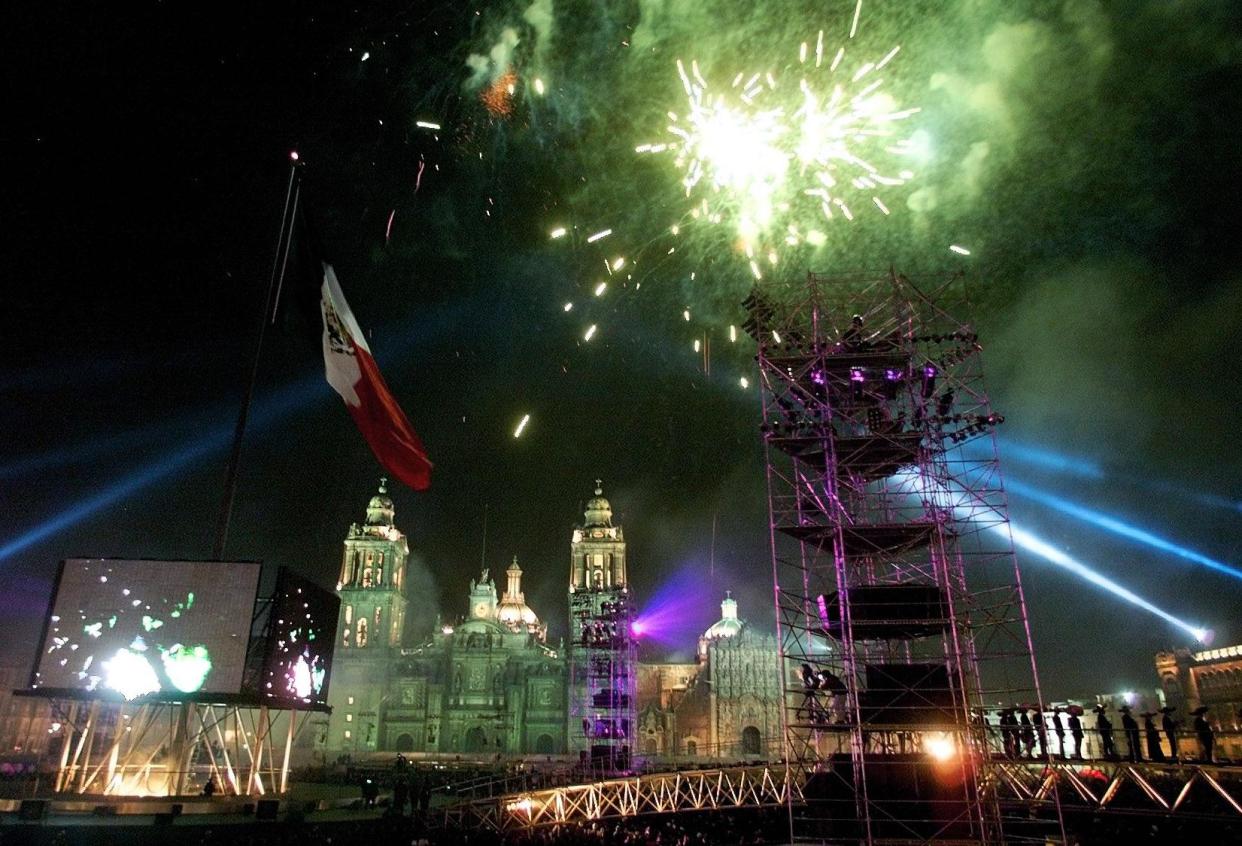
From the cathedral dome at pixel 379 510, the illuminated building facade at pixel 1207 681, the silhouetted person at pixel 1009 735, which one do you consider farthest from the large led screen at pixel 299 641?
the illuminated building facade at pixel 1207 681

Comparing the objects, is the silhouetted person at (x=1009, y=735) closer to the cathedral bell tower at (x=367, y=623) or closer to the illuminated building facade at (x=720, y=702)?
the illuminated building facade at (x=720, y=702)

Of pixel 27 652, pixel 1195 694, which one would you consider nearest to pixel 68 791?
pixel 27 652

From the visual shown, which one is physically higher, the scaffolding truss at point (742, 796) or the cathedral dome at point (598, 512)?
the cathedral dome at point (598, 512)

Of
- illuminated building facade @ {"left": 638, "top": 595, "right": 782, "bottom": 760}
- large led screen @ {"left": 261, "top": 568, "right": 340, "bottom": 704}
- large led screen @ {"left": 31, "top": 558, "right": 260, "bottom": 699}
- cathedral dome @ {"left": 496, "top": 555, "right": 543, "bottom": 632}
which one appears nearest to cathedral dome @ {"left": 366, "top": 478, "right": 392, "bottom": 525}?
cathedral dome @ {"left": 496, "top": 555, "right": 543, "bottom": 632}

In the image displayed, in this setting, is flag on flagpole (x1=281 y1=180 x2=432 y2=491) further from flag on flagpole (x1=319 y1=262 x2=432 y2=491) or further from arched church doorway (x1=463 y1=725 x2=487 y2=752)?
arched church doorway (x1=463 y1=725 x2=487 y2=752)

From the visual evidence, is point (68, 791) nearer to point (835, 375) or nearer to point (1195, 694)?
point (835, 375)

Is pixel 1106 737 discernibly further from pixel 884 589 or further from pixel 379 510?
pixel 379 510
